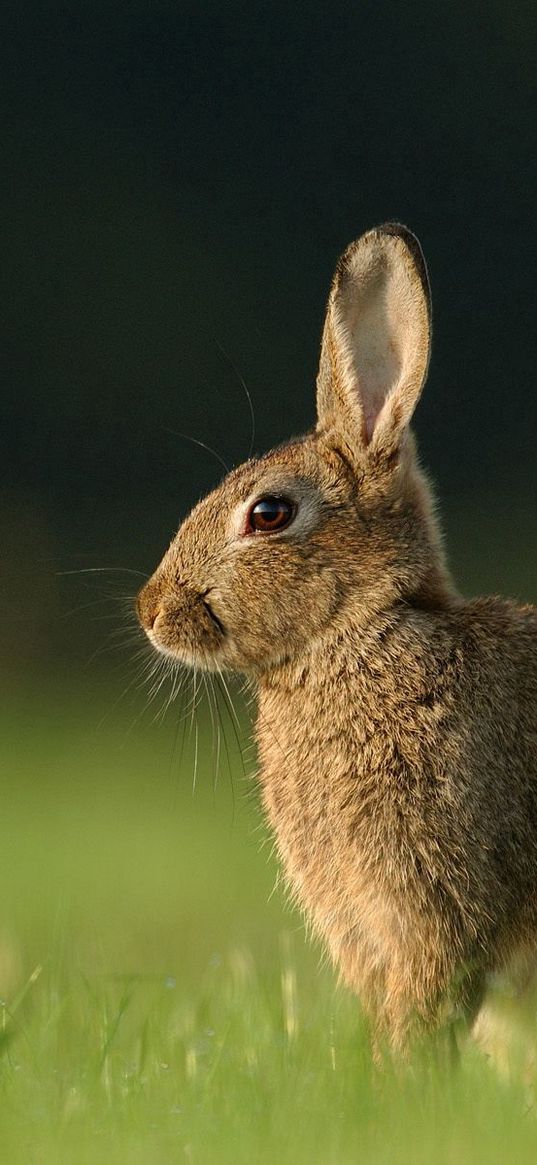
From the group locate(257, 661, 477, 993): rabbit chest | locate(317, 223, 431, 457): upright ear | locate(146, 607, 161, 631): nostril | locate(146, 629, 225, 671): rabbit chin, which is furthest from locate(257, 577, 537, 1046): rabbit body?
locate(317, 223, 431, 457): upright ear

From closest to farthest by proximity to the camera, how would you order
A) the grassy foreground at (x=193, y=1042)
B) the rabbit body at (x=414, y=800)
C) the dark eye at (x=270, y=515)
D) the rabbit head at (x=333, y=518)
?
the grassy foreground at (x=193, y=1042) → the rabbit body at (x=414, y=800) → the rabbit head at (x=333, y=518) → the dark eye at (x=270, y=515)

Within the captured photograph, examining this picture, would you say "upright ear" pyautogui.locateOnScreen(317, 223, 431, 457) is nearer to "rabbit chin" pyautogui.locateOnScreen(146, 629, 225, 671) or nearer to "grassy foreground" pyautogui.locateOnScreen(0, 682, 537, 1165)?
"rabbit chin" pyautogui.locateOnScreen(146, 629, 225, 671)

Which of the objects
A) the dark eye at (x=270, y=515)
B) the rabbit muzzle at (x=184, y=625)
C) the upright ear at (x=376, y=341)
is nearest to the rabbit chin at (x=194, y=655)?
the rabbit muzzle at (x=184, y=625)

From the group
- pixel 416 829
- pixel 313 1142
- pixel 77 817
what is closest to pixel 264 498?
pixel 416 829

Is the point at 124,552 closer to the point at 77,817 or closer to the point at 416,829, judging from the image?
the point at 77,817

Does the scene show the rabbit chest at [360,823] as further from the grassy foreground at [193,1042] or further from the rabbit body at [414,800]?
the grassy foreground at [193,1042]

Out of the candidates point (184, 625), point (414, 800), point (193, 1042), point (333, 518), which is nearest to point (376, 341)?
point (333, 518)
